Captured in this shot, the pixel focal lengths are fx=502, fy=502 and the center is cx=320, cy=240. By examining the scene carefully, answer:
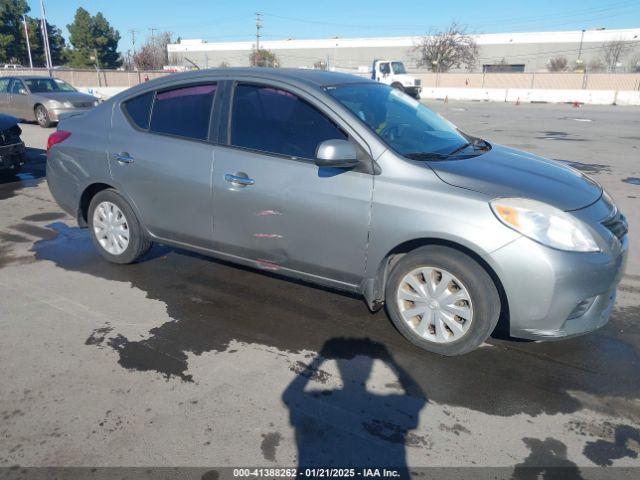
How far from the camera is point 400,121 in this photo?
396cm

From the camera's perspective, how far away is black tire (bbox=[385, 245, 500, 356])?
10.2 feet

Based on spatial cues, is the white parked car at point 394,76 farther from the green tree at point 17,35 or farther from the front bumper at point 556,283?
the green tree at point 17,35

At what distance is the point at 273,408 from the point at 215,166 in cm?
196

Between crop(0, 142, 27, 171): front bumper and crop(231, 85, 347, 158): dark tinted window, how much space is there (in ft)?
Answer: 20.0

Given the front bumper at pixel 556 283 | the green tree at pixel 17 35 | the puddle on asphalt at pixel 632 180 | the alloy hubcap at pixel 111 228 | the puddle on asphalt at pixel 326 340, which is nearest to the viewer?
the front bumper at pixel 556 283

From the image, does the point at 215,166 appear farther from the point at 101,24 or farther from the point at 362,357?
the point at 101,24

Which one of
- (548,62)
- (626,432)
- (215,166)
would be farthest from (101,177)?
(548,62)

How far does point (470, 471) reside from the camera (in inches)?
95.0

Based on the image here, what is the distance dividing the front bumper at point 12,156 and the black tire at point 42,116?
763 cm

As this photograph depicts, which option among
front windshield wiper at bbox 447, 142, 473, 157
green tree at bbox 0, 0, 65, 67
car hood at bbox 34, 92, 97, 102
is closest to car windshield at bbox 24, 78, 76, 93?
car hood at bbox 34, 92, 97, 102

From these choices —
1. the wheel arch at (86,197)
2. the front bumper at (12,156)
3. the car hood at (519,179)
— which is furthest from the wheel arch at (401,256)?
the front bumper at (12,156)

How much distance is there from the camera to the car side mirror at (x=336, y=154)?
3.25 metres

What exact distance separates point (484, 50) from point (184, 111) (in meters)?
89.3

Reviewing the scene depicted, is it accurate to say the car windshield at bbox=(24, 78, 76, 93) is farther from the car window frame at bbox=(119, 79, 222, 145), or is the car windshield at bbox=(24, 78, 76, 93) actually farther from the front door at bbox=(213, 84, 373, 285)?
the front door at bbox=(213, 84, 373, 285)
